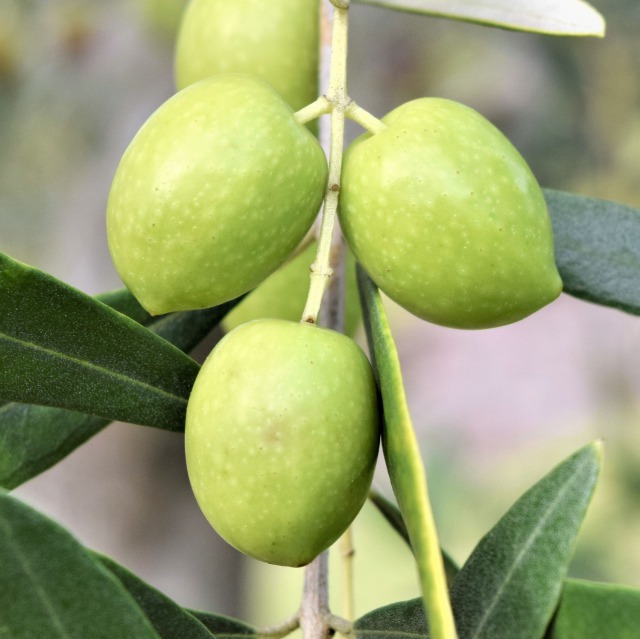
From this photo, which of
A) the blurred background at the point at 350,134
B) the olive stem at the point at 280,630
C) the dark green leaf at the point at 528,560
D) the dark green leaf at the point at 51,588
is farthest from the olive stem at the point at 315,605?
the blurred background at the point at 350,134

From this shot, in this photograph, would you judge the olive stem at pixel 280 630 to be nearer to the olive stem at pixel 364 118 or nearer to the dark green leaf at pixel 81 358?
the dark green leaf at pixel 81 358

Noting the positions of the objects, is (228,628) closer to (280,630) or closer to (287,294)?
(280,630)

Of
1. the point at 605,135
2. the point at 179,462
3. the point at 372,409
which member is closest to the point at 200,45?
the point at 372,409

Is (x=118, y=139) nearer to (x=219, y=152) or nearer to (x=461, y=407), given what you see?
(x=219, y=152)

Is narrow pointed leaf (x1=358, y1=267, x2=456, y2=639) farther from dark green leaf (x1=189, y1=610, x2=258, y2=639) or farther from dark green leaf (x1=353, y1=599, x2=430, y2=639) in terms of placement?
dark green leaf (x1=189, y1=610, x2=258, y2=639)

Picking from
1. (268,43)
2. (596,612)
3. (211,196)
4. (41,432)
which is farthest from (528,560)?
(268,43)

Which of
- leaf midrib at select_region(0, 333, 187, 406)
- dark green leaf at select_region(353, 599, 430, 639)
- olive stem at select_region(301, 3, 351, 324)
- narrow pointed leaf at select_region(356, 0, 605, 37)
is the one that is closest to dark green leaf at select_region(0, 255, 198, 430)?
leaf midrib at select_region(0, 333, 187, 406)
